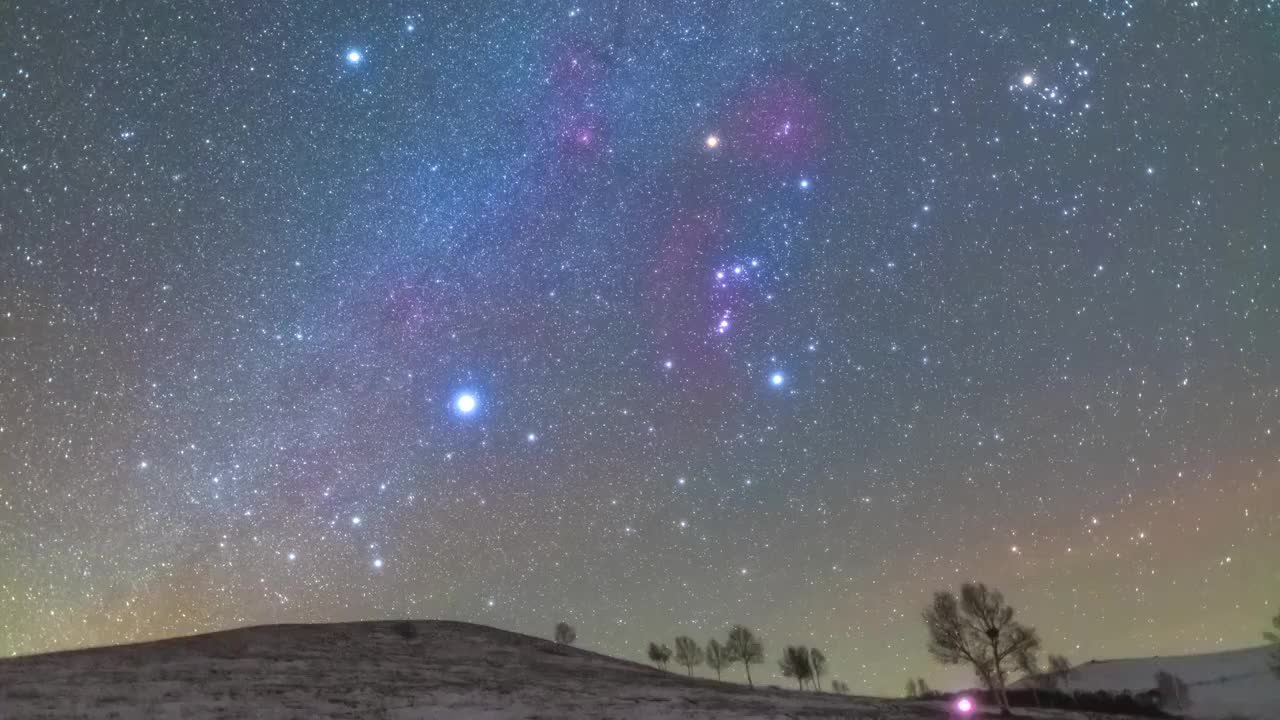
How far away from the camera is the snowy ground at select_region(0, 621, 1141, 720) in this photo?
29.7 metres

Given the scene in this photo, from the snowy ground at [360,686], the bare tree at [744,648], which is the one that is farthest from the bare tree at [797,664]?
the snowy ground at [360,686]

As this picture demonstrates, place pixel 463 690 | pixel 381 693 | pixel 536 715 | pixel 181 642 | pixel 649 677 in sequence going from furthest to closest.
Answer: pixel 649 677 < pixel 181 642 < pixel 463 690 < pixel 381 693 < pixel 536 715

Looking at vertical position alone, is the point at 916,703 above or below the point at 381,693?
below

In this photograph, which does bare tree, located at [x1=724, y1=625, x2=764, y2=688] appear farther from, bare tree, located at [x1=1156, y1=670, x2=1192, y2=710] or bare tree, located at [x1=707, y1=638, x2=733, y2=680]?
bare tree, located at [x1=1156, y1=670, x2=1192, y2=710]

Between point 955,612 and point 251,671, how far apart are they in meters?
42.0

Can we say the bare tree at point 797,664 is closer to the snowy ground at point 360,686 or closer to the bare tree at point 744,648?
the bare tree at point 744,648

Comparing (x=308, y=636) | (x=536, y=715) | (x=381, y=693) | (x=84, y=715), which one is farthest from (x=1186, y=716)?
(x=84, y=715)

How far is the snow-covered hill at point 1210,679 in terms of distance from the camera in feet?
214

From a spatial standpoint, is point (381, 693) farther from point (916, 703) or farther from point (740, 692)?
point (916, 703)

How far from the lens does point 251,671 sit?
38.3 metres

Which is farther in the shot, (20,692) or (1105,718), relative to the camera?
(1105,718)

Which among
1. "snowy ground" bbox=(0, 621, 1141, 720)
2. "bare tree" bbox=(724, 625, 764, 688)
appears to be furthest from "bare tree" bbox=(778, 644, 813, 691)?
"snowy ground" bbox=(0, 621, 1141, 720)

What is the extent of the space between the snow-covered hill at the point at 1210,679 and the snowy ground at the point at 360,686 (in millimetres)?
33454

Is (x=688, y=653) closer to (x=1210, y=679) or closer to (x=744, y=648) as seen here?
(x=744, y=648)
